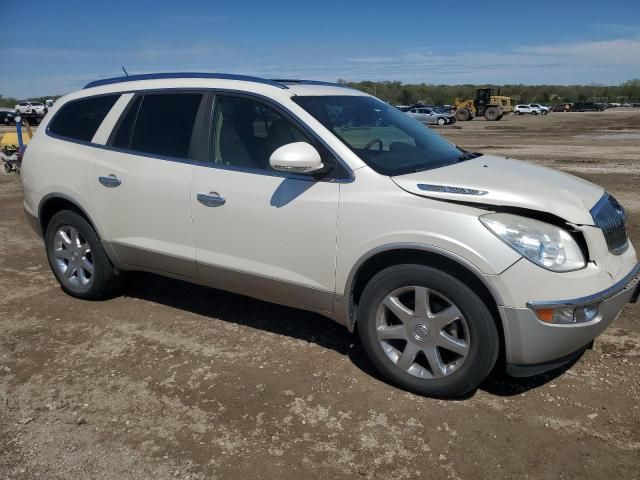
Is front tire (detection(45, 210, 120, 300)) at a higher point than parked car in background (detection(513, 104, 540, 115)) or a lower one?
higher

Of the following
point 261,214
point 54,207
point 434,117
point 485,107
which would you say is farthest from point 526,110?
point 261,214

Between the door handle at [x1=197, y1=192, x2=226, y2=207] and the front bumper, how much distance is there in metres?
1.93

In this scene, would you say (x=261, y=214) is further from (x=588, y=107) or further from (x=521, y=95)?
(x=521, y=95)

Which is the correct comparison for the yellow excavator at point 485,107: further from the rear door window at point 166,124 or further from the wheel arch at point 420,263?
the wheel arch at point 420,263

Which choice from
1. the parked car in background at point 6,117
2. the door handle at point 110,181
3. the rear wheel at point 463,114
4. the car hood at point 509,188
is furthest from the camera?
the rear wheel at point 463,114

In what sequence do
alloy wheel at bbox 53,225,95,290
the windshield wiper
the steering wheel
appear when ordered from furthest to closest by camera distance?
alloy wheel at bbox 53,225,95,290 < the windshield wiper < the steering wheel

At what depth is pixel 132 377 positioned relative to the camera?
3596 millimetres

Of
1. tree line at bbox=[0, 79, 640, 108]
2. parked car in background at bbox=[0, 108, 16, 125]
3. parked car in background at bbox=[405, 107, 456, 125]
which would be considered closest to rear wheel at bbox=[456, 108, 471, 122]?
parked car in background at bbox=[405, 107, 456, 125]

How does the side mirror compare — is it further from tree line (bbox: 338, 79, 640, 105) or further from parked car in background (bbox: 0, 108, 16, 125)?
tree line (bbox: 338, 79, 640, 105)

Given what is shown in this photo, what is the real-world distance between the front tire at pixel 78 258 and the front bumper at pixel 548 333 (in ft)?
10.9

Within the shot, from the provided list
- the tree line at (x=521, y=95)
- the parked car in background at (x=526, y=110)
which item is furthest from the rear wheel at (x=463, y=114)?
the tree line at (x=521, y=95)

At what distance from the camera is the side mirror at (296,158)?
322 centimetres

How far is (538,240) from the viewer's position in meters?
2.87

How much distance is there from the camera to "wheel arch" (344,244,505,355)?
2.92 meters
